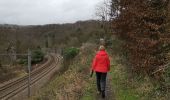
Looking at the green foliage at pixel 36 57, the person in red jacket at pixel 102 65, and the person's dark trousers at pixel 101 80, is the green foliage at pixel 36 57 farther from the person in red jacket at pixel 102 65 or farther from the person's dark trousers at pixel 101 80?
the person in red jacket at pixel 102 65

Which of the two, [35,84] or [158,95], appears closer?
[158,95]

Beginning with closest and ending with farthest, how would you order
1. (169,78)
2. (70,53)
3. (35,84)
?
(169,78), (35,84), (70,53)

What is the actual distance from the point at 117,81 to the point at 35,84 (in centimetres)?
3415

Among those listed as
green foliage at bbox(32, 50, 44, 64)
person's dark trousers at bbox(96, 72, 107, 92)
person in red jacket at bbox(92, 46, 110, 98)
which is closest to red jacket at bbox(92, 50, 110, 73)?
person in red jacket at bbox(92, 46, 110, 98)

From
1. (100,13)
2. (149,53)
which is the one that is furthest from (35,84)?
(149,53)

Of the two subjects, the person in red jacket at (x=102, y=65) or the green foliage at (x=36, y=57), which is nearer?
the person in red jacket at (x=102, y=65)

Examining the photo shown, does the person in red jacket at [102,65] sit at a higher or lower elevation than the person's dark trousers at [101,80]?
higher

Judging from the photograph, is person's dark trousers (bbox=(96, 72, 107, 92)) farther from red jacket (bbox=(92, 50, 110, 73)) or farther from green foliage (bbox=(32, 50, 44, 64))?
green foliage (bbox=(32, 50, 44, 64))

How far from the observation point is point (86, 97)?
14.8 m

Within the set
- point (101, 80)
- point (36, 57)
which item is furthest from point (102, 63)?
point (36, 57)

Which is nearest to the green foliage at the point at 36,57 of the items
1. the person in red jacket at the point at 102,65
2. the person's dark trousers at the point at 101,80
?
the person's dark trousers at the point at 101,80

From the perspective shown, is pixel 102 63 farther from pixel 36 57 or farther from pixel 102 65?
pixel 36 57

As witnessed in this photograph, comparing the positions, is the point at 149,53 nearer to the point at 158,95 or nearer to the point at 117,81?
the point at 158,95

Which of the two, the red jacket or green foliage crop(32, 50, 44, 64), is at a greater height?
the red jacket
